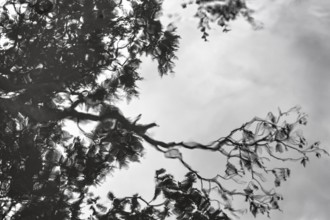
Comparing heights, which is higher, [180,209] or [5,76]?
[5,76]

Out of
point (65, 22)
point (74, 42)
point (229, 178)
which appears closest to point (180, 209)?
point (229, 178)

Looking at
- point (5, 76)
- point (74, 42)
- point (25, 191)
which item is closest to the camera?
point (25, 191)

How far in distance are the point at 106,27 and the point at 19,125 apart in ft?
6.31

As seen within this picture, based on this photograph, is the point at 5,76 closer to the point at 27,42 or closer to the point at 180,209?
the point at 27,42

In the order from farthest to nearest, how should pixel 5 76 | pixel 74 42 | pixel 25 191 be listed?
pixel 74 42, pixel 5 76, pixel 25 191

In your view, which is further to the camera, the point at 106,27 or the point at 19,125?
the point at 106,27

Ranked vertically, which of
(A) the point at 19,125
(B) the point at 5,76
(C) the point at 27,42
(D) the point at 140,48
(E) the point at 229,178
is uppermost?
(D) the point at 140,48

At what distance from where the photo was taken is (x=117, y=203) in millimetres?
5082

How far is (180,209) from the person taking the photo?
5.05m

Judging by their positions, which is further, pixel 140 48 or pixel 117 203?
pixel 140 48

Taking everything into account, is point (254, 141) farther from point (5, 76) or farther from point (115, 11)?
point (5, 76)

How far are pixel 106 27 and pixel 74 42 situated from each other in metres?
0.54

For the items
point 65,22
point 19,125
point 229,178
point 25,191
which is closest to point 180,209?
point 229,178

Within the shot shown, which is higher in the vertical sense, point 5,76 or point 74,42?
point 74,42
